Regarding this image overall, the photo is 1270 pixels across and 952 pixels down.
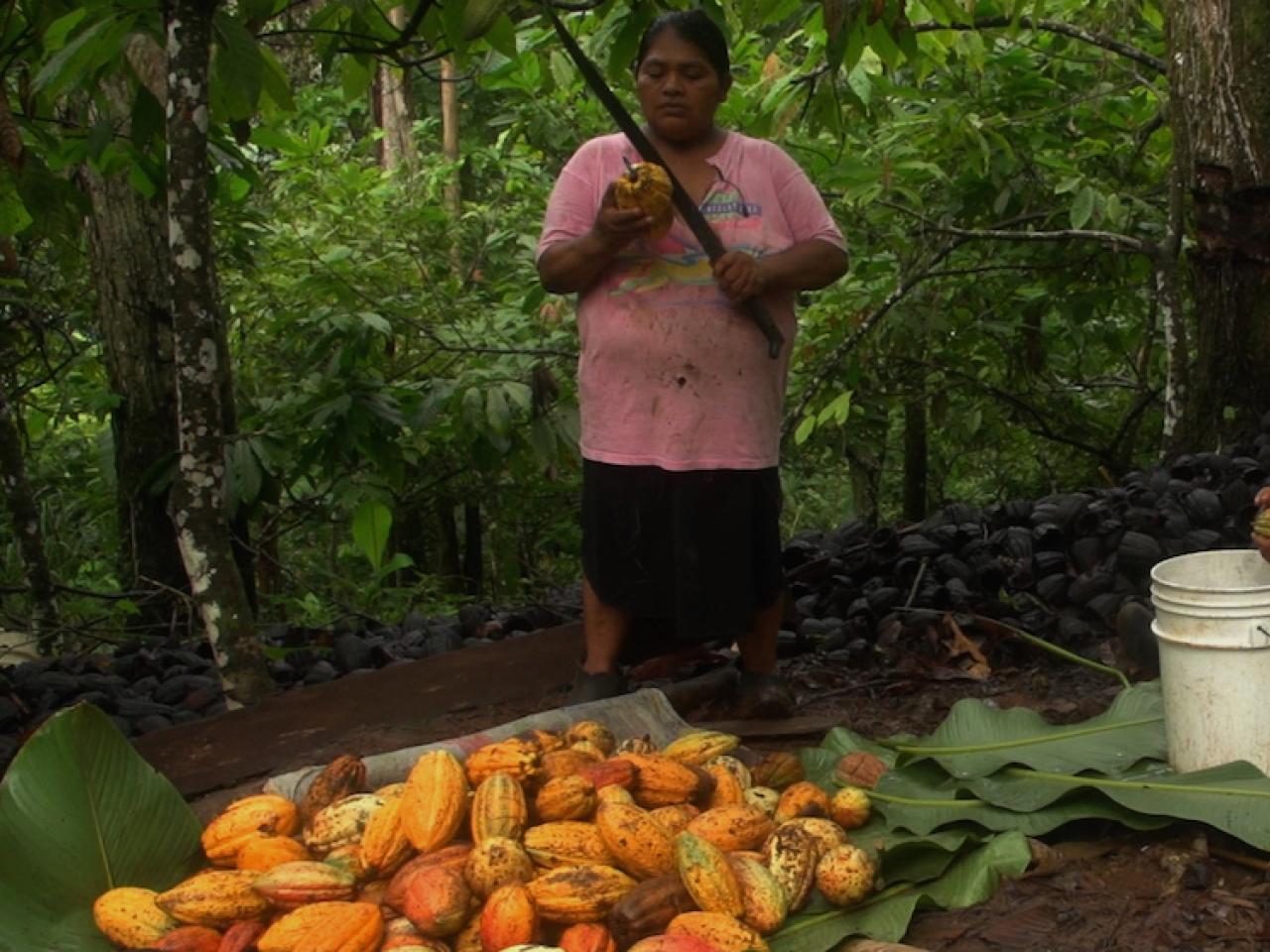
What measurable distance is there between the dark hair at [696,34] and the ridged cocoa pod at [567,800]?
151cm

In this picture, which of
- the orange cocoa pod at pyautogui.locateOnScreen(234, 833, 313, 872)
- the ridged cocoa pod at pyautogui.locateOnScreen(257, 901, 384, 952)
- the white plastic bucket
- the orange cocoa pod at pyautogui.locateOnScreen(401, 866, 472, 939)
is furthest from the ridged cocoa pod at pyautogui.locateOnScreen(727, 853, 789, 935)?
the white plastic bucket

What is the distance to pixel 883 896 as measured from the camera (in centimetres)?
194

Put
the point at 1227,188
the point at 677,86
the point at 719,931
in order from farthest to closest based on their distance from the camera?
the point at 1227,188
the point at 677,86
the point at 719,931

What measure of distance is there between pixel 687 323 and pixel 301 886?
1395 millimetres

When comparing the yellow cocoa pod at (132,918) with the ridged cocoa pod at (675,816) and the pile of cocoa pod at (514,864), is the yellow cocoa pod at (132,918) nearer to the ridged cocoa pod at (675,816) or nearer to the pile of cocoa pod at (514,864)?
the pile of cocoa pod at (514,864)

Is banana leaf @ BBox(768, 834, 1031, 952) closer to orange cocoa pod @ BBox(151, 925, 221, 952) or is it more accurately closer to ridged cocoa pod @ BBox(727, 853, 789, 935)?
ridged cocoa pod @ BBox(727, 853, 789, 935)

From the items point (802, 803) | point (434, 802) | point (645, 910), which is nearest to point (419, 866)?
point (434, 802)

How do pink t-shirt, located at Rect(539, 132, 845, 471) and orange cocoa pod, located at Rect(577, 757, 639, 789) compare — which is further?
pink t-shirt, located at Rect(539, 132, 845, 471)

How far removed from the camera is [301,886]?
72.6 inches

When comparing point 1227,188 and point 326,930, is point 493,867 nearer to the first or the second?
point 326,930

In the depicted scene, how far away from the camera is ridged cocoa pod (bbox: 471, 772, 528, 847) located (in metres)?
1.96

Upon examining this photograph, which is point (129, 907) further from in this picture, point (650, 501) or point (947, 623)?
point (947, 623)

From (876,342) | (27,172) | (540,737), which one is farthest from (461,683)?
(876,342)

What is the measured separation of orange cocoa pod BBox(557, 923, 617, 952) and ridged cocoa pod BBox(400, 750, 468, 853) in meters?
0.28
